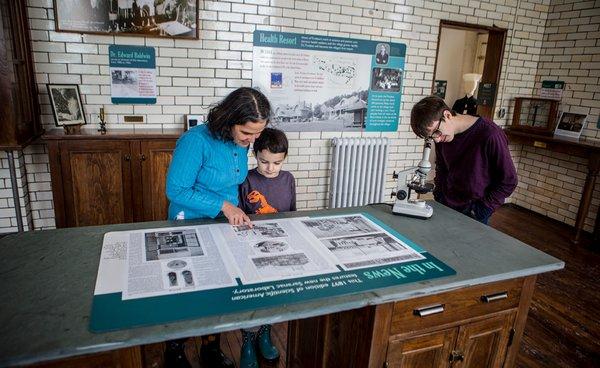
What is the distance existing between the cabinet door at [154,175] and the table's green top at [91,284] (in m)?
1.73

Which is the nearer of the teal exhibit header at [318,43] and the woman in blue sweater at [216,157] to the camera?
the woman in blue sweater at [216,157]

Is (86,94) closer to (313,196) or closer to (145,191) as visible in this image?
(145,191)

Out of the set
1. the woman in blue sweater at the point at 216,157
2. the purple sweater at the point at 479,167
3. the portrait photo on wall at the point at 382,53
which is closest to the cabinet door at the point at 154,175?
the woman in blue sweater at the point at 216,157

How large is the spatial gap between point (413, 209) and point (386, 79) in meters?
2.72

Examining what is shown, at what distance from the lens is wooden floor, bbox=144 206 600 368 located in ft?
8.43

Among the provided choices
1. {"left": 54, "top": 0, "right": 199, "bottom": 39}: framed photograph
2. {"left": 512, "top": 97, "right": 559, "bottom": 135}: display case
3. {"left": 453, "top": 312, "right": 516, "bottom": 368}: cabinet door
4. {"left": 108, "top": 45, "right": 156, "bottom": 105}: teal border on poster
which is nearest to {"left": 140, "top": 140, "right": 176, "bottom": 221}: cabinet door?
{"left": 108, "top": 45, "right": 156, "bottom": 105}: teal border on poster

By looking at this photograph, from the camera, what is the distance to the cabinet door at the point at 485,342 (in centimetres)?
172

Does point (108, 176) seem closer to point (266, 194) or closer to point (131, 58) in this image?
point (131, 58)

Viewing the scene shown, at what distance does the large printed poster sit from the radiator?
22 centimetres

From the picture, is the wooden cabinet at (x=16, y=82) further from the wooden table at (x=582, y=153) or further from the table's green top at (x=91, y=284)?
the wooden table at (x=582, y=153)

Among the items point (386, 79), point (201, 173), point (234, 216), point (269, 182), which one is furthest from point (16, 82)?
point (386, 79)

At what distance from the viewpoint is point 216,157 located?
1990 millimetres

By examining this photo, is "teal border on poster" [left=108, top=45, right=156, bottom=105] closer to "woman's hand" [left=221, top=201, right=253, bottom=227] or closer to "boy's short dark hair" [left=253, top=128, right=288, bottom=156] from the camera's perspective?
"boy's short dark hair" [left=253, top=128, right=288, bottom=156]

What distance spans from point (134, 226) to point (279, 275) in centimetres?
83
